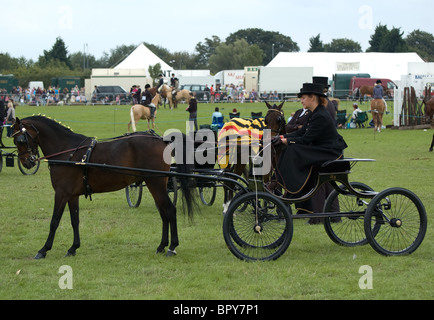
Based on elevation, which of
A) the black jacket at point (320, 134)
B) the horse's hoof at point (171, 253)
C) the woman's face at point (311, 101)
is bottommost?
the horse's hoof at point (171, 253)

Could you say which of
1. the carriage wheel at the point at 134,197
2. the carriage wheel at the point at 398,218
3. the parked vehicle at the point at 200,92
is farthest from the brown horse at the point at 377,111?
the parked vehicle at the point at 200,92

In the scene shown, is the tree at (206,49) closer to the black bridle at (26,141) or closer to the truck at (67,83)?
the truck at (67,83)

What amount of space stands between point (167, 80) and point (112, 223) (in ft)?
170

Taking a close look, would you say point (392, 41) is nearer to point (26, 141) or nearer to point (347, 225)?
point (347, 225)

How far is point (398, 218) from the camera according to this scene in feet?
24.8

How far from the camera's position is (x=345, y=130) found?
3058 cm

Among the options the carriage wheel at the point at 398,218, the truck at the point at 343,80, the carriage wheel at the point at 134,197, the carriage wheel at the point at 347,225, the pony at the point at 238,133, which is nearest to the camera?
the carriage wheel at the point at 398,218

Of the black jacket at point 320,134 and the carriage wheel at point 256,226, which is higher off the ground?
the black jacket at point 320,134

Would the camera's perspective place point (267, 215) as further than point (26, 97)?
No

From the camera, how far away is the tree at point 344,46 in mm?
115688

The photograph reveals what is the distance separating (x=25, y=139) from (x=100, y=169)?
44.4 inches

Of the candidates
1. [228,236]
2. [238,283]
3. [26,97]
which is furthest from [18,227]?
[26,97]

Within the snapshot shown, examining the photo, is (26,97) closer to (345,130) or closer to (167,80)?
(167,80)

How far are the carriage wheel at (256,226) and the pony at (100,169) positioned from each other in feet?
2.88
